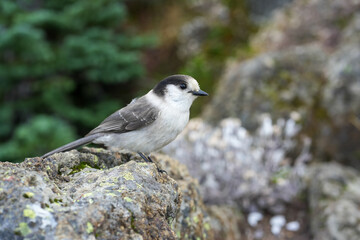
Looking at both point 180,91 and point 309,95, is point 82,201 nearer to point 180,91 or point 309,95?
point 180,91

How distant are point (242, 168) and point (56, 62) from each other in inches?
181

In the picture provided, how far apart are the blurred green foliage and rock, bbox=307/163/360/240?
3781 mm

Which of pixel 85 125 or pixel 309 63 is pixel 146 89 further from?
pixel 309 63

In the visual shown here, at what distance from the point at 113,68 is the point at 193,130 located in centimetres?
337

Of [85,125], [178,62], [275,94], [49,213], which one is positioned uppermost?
[178,62]

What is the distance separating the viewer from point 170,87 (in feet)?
10.2

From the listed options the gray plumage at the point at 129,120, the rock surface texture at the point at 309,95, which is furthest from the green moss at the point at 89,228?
the rock surface texture at the point at 309,95

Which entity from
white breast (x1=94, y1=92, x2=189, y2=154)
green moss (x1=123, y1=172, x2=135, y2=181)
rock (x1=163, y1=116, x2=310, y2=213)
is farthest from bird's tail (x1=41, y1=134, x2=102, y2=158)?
rock (x1=163, y1=116, x2=310, y2=213)

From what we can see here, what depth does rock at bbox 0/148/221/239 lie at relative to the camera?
5.25ft

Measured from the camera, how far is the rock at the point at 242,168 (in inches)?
182

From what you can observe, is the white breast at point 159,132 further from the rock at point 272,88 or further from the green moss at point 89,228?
the rock at point 272,88

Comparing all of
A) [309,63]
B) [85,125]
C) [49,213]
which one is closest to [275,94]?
[309,63]

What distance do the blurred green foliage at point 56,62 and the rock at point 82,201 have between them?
156 inches

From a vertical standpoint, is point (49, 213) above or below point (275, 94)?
below
